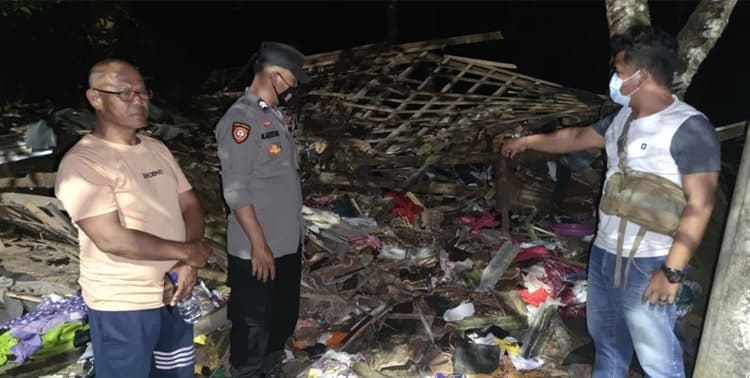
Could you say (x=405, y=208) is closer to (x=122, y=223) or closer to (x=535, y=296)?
(x=535, y=296)

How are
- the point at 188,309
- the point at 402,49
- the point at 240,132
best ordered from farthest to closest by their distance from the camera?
the point at 402,49 < the point at 240,132 < the point at 188,309

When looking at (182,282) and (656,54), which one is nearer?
(656,54)

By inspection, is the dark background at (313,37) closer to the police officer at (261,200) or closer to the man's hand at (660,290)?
the police officer at (261,200)

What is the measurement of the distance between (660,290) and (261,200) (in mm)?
1817

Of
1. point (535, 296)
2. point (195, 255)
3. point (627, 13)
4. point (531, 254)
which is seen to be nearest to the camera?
point (195, 255)

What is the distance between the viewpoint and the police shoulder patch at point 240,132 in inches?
118

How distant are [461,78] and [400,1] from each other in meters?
6.49

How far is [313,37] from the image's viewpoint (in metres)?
14.4

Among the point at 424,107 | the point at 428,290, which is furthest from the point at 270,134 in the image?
the point at 424,107

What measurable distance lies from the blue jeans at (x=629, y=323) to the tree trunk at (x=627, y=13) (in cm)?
193

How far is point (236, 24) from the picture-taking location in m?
14.2

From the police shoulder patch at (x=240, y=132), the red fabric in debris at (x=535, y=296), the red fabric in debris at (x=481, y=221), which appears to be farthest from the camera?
the red fabric in debris at (x=481, y=221)

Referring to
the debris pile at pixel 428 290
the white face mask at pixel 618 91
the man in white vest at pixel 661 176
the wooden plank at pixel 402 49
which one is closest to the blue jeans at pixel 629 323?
the man in white vest at pixel 661 176

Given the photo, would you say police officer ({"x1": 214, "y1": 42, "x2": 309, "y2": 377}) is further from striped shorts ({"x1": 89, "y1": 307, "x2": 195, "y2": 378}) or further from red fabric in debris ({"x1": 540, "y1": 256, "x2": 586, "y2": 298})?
red fabric in debris ({"x1": 540, "y1": 256, "x2": 586, "y2": 298})
